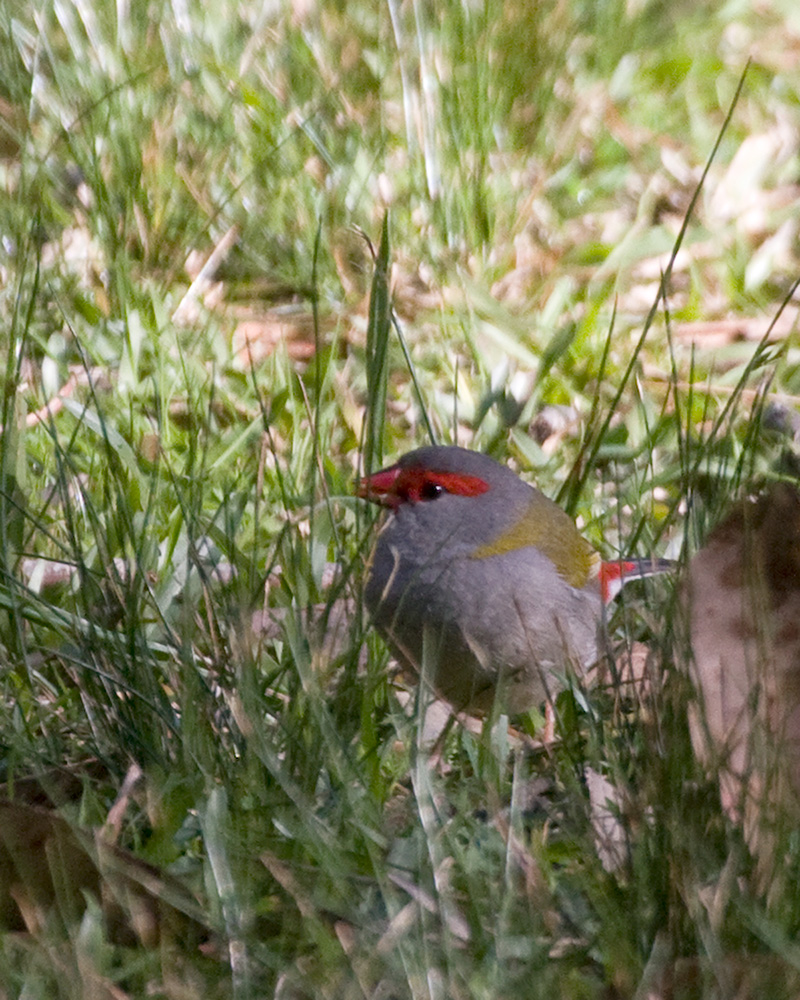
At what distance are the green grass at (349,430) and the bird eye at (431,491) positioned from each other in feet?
0.41

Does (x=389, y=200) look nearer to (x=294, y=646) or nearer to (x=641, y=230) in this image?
(x=641, y=230)

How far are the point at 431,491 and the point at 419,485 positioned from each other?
0.13 feet

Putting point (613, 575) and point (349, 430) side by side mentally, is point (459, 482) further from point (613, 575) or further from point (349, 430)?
point (349, 430)

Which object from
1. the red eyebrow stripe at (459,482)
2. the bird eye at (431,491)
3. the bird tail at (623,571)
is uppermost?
the red eyebrow stripe at (459,482)

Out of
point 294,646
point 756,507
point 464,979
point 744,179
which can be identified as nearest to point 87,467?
point 294,646

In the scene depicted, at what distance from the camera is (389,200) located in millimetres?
4738

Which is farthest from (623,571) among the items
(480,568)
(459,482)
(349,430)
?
(349,430)

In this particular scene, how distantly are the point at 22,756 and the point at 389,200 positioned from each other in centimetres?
285

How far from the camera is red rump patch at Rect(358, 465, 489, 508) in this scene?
123 inches

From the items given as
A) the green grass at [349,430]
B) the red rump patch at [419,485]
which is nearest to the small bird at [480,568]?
the red rump patch at [419,485]

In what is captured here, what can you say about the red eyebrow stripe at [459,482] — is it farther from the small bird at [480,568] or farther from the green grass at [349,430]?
the green grass at [349,430]

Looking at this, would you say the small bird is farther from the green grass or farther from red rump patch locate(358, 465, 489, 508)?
the green grass

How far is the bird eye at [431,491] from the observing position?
3193 millimetres

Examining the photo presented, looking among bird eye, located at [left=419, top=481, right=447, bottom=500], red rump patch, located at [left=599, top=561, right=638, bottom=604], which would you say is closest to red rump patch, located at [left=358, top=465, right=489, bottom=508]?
bird eye, located at [left=419, top=481, right=447, bottom=500]
